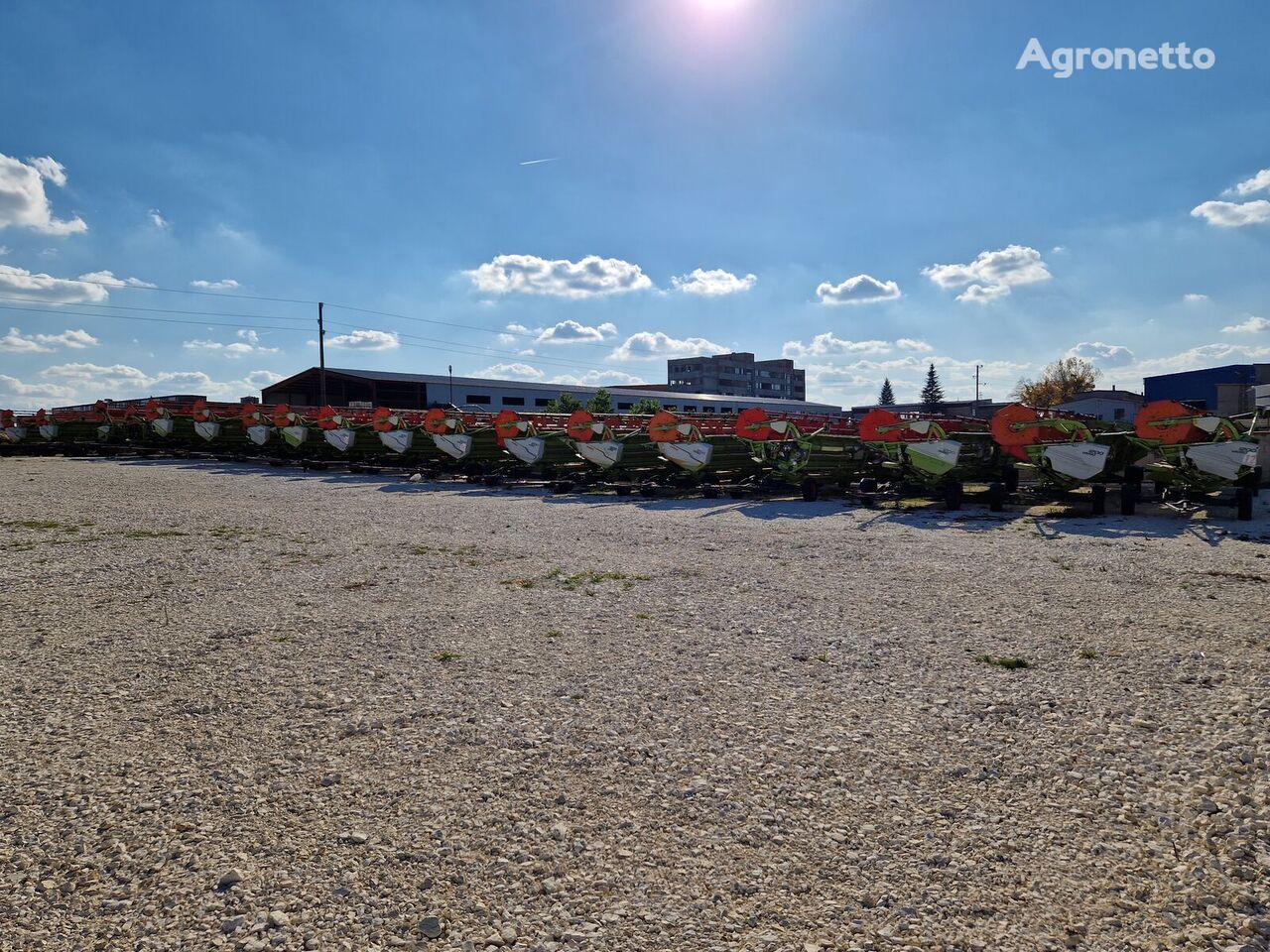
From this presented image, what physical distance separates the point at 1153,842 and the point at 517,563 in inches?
278

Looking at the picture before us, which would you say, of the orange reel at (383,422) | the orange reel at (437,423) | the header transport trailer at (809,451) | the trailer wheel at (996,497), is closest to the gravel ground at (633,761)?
the trailer wheel at (996,497)

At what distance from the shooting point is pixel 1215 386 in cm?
5384

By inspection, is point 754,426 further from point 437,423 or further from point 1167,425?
point 437,423

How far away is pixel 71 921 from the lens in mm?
2562

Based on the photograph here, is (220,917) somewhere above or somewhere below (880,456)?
below

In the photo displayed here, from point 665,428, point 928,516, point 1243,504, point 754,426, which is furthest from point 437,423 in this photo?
point 1243,504

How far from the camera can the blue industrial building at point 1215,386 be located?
50656 mm

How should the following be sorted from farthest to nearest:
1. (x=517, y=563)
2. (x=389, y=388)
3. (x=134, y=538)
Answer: (x=389, y=388) → (x=134, y=538) → (x=517, y=563)

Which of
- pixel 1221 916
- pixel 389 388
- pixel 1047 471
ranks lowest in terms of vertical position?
pixel 1221 916

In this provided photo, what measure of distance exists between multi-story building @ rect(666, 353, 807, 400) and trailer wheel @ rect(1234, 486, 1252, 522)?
10670 cm

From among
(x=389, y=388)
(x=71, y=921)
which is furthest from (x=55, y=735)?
(x=389, y=388)

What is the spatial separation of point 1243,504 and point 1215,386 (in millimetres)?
53851

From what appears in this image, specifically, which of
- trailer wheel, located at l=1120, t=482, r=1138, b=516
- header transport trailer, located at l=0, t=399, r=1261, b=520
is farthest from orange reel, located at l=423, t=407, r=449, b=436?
trailer wheel, located at l=1120, t=482, r=1138, b=516

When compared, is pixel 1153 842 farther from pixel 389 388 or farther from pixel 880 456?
pixel 389 388
